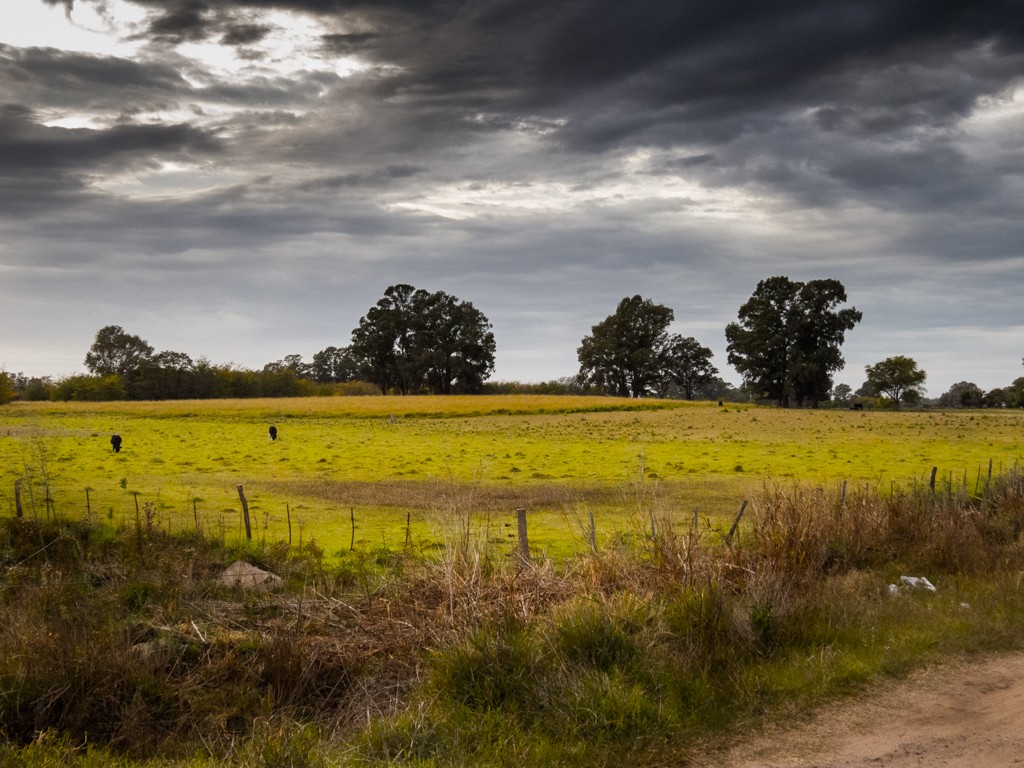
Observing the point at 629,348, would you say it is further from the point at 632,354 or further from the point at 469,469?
the point at 469,469

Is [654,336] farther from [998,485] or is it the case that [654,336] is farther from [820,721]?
[820,721]

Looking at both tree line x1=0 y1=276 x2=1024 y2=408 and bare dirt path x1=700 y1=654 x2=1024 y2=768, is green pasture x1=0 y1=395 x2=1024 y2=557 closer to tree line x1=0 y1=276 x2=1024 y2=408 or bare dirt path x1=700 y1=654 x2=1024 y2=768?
bare dirt path x1=700 y1=654 x2=1024 y2=768

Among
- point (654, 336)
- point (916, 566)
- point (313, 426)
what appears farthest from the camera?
point (654, 336)

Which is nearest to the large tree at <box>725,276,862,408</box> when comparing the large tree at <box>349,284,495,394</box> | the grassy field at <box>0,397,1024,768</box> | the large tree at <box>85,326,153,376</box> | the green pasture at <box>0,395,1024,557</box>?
the green pasture at <box>0,395,1024,557</box>

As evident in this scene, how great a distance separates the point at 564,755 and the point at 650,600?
3546 millimetres

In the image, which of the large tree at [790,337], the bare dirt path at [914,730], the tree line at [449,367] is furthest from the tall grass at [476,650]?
the tree line at [449,367]

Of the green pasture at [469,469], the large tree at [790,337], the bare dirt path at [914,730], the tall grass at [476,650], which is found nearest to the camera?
the bare dirt path at [914,730]

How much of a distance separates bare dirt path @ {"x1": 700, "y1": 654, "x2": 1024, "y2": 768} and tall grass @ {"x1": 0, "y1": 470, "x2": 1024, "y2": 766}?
0.42m

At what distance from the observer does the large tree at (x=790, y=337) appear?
97.4 metres

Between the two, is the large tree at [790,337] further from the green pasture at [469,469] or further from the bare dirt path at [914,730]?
the bare dirt path at [914,730]

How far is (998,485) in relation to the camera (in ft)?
70.6

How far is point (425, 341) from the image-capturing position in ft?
459

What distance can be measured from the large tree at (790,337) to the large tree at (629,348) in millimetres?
29210

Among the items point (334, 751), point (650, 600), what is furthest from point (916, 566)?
point (334, 751)
